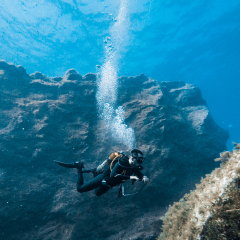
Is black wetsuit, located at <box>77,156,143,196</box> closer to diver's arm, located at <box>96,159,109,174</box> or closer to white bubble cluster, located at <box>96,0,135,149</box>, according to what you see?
diver's arm, located at <box>96,159,109,174</box>

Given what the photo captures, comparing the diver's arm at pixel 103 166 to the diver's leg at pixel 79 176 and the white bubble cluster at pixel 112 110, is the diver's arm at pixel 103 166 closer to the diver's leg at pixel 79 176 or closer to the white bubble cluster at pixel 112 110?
the diver's leg at pixel 79 176

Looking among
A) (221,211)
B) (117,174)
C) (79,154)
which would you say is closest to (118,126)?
(79,154)

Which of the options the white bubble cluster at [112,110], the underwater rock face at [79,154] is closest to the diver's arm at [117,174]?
the underwater rock face at [79,154]

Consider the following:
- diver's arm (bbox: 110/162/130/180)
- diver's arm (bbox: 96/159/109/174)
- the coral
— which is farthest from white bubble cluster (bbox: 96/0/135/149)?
the coral

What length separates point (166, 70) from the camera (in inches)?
1834

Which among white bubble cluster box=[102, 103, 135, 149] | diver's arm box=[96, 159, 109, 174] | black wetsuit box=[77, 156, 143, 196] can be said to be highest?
white bubble cluster box=[102, 103, 135, 149]

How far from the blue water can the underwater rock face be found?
12.1 metres

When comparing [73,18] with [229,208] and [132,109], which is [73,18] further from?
[229,208]

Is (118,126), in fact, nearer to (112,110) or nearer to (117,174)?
(112,110)

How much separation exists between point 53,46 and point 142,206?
40.6 metres

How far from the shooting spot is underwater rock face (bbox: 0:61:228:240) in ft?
20.6

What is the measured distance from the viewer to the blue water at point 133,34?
22.9 meters

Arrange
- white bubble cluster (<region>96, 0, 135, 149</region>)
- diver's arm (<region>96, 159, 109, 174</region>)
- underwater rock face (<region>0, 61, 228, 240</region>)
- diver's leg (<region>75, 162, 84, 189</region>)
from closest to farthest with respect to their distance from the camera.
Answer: diver's leg (<region>75, 162, 84, 189</region>), diver's arm (<region>96, 159, 109, 174</region>), underwater rock face (<region>0, 61, 228, 240</region>), white bubble cluster (<region>96, 0, 135, 149</region>)

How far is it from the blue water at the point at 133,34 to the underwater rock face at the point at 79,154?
477 inches
